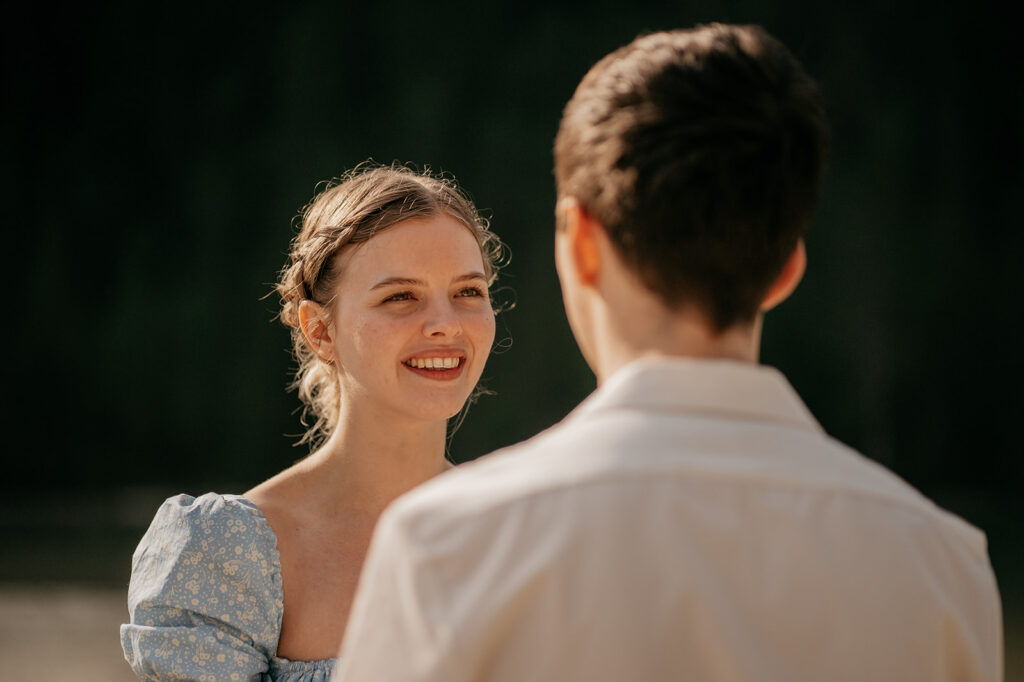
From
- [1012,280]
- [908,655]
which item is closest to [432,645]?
[908,655]

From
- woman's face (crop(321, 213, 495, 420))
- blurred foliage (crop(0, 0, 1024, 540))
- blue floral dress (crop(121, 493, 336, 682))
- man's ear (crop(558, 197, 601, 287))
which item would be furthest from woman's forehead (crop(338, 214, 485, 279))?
blurred foliage (crop(0, 0, 1024, 540))

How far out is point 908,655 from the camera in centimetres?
83

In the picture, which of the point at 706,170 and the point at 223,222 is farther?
the point at 223,222

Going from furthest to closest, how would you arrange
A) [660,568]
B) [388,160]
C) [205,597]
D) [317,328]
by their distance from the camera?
[388,160]
[317,328]
[205,597]
[660,568]

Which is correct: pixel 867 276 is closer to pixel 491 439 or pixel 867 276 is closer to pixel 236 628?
pixel 491 439

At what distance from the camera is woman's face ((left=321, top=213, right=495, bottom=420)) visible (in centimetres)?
194

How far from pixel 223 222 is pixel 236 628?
9.52 metres

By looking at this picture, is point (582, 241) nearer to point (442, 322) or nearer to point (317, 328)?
point (442, 322)

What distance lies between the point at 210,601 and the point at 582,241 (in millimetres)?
1039

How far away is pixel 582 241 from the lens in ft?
3.07

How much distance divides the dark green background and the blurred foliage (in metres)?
0.02

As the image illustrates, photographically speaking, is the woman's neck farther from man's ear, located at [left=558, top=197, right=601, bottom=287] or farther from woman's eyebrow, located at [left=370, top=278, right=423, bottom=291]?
man's ear, located at [left=558, top=197, right=601, bottom=287]

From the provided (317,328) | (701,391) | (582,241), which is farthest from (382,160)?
(701,391)

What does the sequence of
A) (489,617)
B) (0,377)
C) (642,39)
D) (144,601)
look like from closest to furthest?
(489,617)
(642,39)
(144,601)
(0,377)
